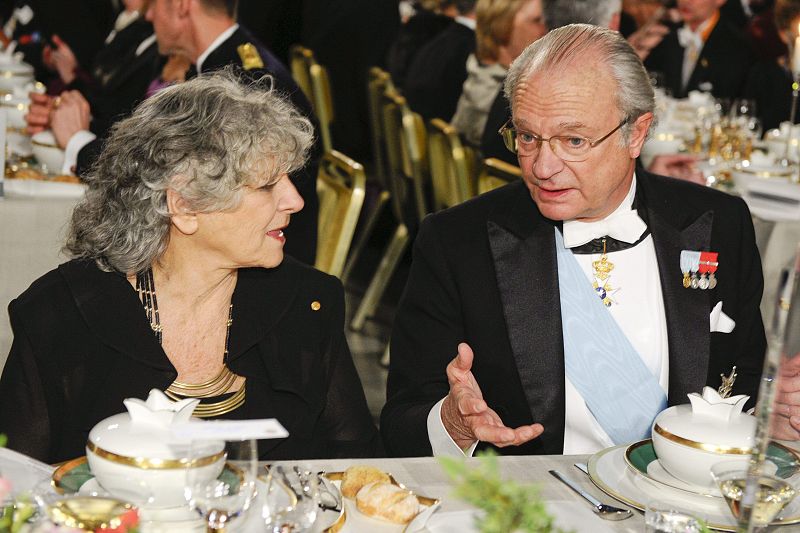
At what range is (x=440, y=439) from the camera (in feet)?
7.46

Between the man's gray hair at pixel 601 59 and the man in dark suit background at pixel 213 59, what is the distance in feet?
5.03

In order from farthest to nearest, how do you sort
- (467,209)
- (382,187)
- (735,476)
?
(382,187) → (467,209) → (735,476)

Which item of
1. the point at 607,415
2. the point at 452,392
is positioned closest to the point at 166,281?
the point at 452,392

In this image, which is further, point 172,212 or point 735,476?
point 172,212

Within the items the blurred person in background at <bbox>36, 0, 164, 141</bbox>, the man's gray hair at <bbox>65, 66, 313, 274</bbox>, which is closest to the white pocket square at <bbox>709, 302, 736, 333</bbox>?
the man's gray hair at <bbox>65, 66, 313, 274</bbox>

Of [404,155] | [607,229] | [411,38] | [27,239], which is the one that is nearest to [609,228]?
[607,229]

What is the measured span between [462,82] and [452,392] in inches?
179

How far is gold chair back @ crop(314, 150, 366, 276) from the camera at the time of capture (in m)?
3.78

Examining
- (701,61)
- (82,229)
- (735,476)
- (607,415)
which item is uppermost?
(701,61)

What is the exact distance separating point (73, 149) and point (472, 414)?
244 cm

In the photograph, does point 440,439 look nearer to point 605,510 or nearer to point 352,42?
point 605,510

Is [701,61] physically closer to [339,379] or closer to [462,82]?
[462,82]

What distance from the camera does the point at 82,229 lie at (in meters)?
2.20

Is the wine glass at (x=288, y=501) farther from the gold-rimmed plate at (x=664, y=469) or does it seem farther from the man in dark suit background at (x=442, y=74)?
the man in dark suit background at (x=442, y=74)
